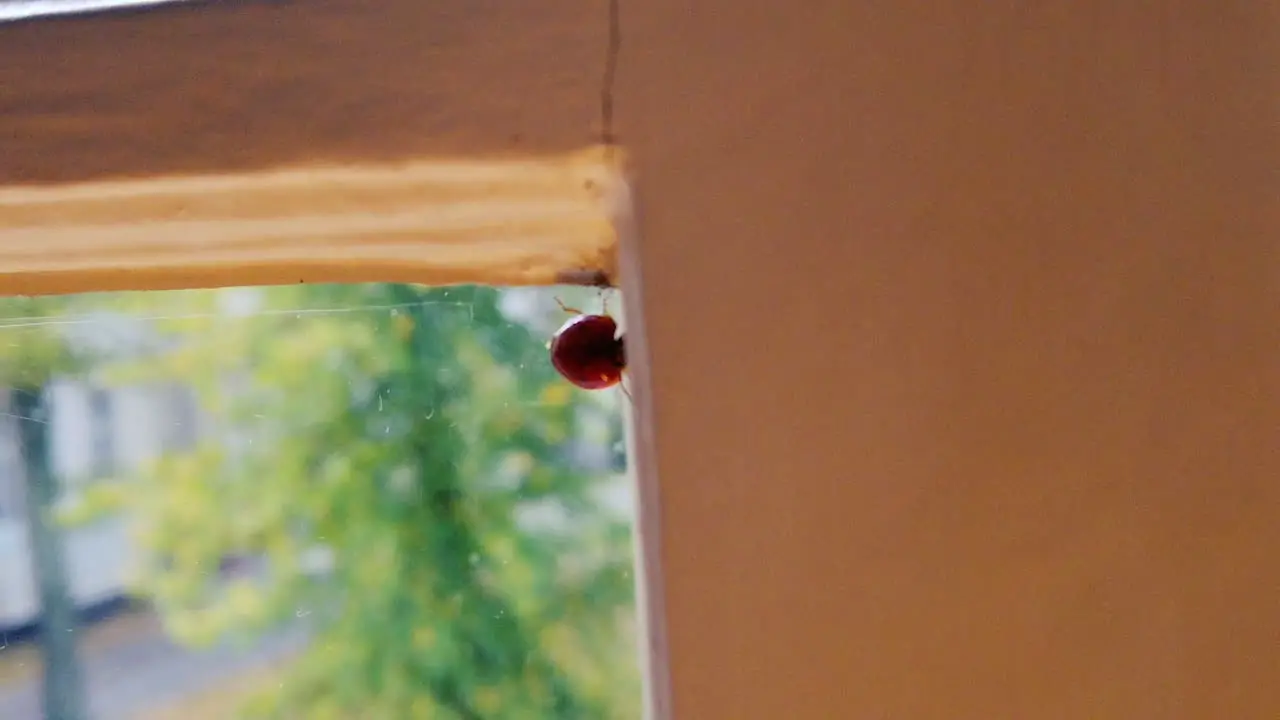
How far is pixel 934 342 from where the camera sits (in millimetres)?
243

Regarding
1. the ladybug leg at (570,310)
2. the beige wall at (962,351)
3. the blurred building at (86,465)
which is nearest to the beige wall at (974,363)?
the beige wall at (962,351)

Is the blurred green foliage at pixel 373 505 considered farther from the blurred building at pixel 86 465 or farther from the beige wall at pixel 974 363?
the beige wall at pixel 974 363

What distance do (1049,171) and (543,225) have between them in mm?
159

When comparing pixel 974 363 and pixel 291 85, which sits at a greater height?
pixel 291 85

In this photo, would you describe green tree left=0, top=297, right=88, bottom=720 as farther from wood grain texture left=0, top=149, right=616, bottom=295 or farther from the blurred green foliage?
wood grain texture left=0, top=149, right=616, bottom=295

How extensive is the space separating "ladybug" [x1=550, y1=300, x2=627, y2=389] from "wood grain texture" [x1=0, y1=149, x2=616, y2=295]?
0.08 feet

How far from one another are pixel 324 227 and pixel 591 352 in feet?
Result: 0.34

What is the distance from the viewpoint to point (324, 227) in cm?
32

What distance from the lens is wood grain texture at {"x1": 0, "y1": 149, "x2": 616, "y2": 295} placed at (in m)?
0.29

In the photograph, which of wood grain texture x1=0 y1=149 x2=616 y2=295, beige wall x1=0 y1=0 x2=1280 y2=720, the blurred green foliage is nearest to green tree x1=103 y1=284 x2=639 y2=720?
the blurred green foliage

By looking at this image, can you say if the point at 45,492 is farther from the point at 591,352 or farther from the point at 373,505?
the point at 591,352

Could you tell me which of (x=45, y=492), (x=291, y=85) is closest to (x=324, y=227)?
(x=291, y=85)

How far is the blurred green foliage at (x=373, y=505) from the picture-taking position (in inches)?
19.0

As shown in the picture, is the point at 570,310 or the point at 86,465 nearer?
the point at 570,310
